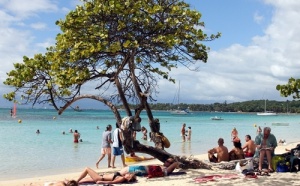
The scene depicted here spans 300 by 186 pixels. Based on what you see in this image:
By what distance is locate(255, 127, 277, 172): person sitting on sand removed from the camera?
9953 millimetres

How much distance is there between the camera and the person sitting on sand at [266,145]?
9953mm

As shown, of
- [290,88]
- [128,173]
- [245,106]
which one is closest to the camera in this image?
[290,88]

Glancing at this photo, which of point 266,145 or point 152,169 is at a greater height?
point 266,145

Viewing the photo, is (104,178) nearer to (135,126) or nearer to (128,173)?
(128,173)

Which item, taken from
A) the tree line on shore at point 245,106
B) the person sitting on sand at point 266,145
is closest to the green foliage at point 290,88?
the person sitting on sand at point 266,145

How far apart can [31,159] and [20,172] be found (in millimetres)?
3248

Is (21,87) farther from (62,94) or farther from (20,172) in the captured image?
(20,172)

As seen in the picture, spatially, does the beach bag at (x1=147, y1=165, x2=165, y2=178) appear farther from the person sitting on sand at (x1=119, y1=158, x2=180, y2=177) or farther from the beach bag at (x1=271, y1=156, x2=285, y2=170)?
the beach bag at (x1=271, y1=156, x2=285, y2=170)

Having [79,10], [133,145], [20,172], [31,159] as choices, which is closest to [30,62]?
[79,10]

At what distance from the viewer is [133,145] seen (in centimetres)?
1058

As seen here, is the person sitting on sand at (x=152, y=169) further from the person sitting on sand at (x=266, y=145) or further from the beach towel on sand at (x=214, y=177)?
the person sitting on sand at (x=266, y=145)

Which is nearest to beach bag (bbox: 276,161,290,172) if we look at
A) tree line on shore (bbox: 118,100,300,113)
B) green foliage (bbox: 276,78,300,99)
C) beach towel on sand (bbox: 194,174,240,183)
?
beach towel on sand (bbox: 194,174,240,183)

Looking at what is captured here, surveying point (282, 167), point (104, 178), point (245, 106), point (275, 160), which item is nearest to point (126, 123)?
point (104, 178)

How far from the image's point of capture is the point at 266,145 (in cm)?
1012
